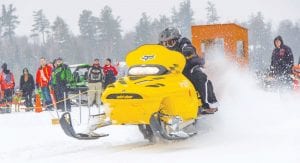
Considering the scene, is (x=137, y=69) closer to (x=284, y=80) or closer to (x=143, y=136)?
(x=143, y=136)

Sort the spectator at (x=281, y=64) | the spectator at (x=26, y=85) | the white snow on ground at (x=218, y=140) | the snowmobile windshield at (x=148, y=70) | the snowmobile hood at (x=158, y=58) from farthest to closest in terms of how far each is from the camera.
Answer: the spectator at (x=26, y=85), the spectator at (x=281, y=64), the snowmobile hood at (x=158, y=58), the snowmobile windshield at (x=148, y=70), the white snow on ground at (x=218, y=140)

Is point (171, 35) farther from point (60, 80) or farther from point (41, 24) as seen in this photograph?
point (41, 24)

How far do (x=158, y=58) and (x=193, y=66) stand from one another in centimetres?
82

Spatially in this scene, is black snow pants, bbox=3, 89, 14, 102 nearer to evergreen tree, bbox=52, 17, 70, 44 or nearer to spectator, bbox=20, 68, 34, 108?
spectator, bbox=20, 68, 34, 108

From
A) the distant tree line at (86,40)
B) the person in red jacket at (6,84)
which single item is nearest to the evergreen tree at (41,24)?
the distant tree line at (86,40)

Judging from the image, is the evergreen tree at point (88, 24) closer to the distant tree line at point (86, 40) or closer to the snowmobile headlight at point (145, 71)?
the distant tree line at point (86, 40)

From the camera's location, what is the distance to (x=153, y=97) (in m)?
8.00

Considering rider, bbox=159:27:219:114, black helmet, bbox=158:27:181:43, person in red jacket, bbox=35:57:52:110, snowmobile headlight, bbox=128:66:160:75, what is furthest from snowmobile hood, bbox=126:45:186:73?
person in red jacket, bbox=35:57:52:110

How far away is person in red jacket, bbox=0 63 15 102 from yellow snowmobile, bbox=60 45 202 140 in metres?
11.4

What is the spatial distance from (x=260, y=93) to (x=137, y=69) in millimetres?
4514

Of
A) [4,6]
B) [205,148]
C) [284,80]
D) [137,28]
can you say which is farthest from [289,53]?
[4,6]

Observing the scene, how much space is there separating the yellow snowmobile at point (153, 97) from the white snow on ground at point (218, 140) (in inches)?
14.0

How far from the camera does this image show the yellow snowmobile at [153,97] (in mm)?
8023

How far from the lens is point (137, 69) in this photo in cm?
866
